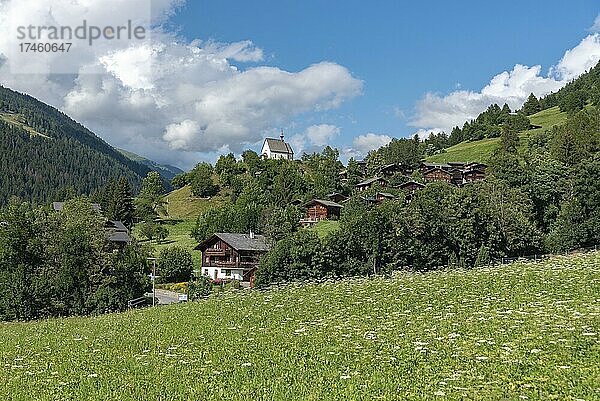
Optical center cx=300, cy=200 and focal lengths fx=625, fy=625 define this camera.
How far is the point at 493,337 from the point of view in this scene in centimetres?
1541

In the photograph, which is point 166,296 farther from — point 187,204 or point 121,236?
point 187,204

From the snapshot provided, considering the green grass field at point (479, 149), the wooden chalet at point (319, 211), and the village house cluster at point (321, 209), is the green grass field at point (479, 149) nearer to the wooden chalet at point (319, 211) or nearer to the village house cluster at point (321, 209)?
the village house cluster at point (321, 209)

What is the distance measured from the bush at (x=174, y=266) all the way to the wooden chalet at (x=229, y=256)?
14.5 ft

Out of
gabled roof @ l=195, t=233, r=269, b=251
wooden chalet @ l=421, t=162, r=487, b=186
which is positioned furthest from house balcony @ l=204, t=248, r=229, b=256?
wooden chalet @ l=421, t=162, r=487, b=186

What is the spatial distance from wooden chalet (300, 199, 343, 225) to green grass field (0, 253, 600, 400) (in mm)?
93303

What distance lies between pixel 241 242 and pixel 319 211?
33.2 metres

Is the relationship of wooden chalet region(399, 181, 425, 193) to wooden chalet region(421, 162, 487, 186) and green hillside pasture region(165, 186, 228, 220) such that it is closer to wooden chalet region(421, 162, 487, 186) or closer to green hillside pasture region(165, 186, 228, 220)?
wooden chalet region(421, 162, 487, 186)

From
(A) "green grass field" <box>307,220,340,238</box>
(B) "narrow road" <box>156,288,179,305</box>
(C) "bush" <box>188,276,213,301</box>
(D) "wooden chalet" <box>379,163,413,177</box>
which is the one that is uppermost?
(D) "wooden chalet" <box>379,163,413,177</box>

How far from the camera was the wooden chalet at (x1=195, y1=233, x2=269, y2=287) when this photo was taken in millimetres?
89312

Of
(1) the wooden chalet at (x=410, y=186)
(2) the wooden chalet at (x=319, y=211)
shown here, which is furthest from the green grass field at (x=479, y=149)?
(2) the wooden chalet at (x=319, y=211)

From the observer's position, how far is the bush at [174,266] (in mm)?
84188

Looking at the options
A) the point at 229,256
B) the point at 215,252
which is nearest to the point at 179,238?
the point at 215,252

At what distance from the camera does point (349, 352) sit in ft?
50.1

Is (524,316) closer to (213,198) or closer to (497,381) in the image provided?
(497,381)
